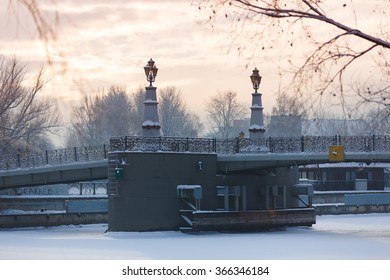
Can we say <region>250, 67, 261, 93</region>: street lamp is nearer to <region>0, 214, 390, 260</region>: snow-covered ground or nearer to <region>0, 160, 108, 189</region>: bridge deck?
<region>0, 214, 390, 260</region>: snow-covered ground

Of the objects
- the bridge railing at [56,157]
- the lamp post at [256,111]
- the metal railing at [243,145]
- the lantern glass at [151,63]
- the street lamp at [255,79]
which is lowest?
the bridge railing at [56,157]

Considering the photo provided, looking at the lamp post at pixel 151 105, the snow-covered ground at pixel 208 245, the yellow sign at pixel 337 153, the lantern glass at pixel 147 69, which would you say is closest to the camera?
the snow-covered ground at pixel 208 245

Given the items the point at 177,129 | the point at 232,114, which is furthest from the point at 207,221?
the point at 232,114

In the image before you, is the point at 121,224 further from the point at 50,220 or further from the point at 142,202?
the point at 50,220

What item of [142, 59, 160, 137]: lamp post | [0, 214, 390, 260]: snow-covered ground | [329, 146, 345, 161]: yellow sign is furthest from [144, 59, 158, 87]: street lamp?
[329, 146, 345, 161]: yellow sign

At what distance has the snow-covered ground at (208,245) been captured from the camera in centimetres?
2961

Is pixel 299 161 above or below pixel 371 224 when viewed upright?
above

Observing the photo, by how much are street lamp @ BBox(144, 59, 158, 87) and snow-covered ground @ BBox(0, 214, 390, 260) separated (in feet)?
26.0

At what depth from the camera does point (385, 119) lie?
11.7 m

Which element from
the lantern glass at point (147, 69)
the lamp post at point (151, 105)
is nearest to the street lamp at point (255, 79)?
the lamp post at point (151, 105)

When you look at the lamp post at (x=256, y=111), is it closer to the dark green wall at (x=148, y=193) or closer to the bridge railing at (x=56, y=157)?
the dark green wall at (x=148, y=193)

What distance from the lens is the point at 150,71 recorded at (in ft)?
133

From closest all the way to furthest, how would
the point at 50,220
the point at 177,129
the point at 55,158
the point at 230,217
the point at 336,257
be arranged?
the point at 336,257 < the point at 230,217 < the point at 55,158 < the point at 50,220 < the point at 177,129

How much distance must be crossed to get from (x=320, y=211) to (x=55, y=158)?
2587 cm
